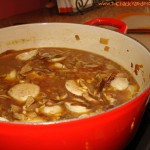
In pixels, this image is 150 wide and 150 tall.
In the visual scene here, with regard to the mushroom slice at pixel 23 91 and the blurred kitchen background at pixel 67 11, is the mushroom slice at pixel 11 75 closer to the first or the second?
the mushroom slice at pixel 23 91

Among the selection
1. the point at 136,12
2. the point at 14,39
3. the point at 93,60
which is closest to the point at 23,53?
the point at 14,39

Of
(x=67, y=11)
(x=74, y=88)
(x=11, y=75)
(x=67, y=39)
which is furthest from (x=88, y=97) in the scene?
(x=67, y=11)

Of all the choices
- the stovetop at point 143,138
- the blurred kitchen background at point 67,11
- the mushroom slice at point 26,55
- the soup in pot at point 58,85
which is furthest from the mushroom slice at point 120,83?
the blurred kitchen background at point 67,11

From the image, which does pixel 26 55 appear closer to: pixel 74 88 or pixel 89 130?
pixel 74 88

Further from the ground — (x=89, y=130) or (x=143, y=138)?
(x=89, y=130)

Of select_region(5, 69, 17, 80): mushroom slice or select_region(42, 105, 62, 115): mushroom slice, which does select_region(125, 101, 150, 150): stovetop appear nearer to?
select_region(42, 105, 62, 115): mushroom slice

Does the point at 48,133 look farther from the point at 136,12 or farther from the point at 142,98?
the point at 136,12
